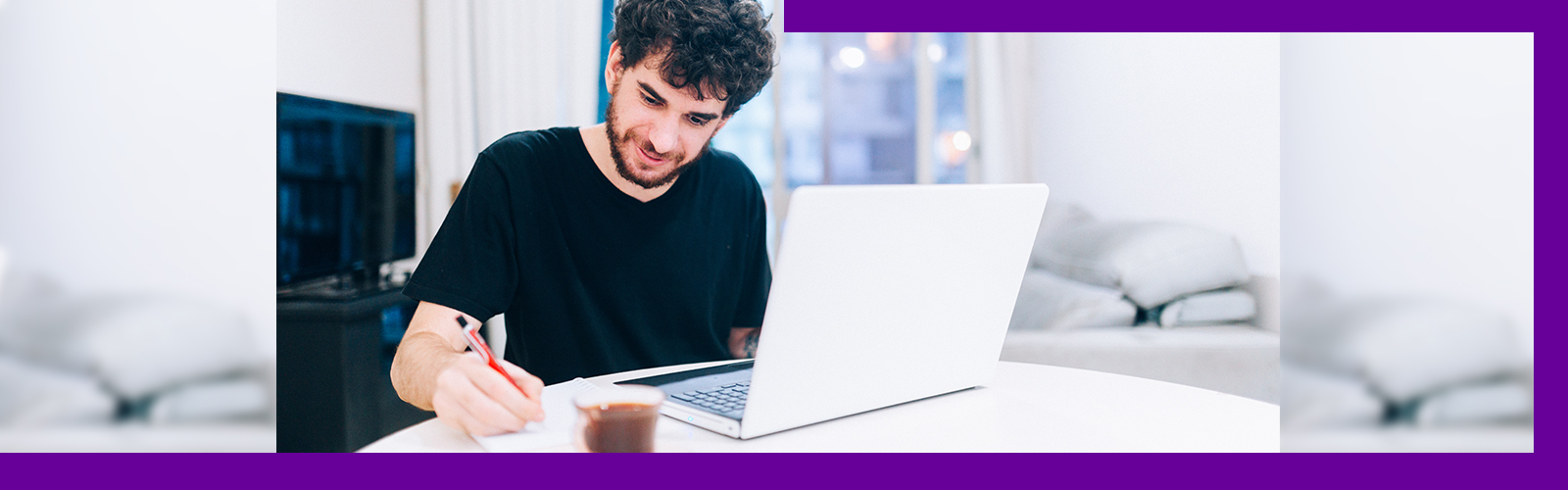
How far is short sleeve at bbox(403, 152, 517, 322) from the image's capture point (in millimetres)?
1118

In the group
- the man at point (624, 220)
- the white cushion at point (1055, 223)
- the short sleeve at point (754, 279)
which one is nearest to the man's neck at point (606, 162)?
the man at point (624, 220)

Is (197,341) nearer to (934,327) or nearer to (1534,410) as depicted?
(934,327)

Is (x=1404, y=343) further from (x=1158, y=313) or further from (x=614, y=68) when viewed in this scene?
(x=1158, y=313)

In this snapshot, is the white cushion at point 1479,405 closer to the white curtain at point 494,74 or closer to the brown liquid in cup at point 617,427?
the brown liquid in cup at point 617,427

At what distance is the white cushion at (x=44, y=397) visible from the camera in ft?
2.40

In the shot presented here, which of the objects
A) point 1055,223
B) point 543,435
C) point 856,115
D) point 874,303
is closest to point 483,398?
point 543,435

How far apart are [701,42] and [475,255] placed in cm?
45

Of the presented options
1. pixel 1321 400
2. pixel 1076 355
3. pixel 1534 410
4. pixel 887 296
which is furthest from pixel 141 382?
pixel 1076 355

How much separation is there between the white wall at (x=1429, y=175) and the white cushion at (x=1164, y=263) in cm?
168

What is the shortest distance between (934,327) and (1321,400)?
13.9 inches

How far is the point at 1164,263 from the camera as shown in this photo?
2.13 metres

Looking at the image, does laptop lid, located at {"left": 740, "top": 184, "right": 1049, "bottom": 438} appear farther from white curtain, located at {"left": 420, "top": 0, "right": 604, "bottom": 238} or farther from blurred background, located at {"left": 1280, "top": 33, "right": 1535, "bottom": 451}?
white curtain, located at {"left": 420, "top": 0, "right": 604, "bottom": 238}

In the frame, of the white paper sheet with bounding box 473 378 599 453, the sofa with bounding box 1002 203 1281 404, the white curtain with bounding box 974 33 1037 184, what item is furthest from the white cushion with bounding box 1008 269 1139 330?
the white paper sheet with bounding box 473 378 599 453

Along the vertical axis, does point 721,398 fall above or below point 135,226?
below
